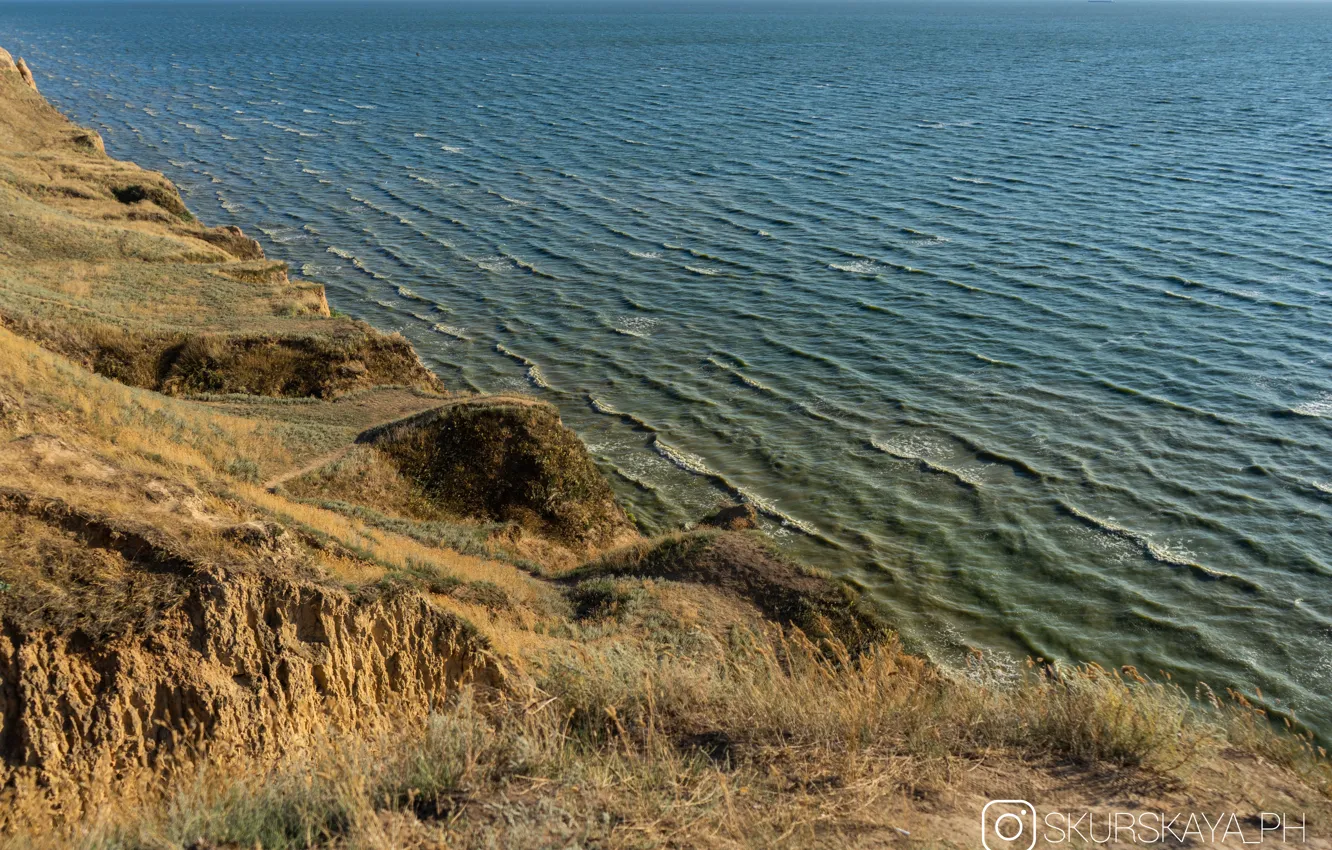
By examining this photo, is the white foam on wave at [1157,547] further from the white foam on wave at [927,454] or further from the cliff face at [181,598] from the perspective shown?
the cliff face at [181,598]

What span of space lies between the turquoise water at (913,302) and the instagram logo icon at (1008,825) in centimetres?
937

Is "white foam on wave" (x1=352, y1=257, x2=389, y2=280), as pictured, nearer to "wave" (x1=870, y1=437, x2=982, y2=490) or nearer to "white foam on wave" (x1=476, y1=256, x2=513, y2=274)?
"white foam on wave" (x1=476, y1=256, x2=513, y2=274)

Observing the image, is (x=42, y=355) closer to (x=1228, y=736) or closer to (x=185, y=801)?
(x=185, y=801)

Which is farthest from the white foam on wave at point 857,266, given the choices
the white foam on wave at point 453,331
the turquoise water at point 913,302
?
the white foam on wave at point 453,331

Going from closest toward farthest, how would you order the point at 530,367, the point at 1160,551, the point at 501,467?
the point at 501,467 → the point at 1160,551 → the point at 530,367

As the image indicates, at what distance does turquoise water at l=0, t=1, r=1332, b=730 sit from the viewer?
18922mm

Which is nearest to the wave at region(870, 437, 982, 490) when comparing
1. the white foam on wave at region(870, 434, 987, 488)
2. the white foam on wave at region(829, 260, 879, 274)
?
the white foam on wave at region(870, 434, 987, 488)

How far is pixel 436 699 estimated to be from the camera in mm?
10438

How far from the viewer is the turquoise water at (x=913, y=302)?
62.1 feet

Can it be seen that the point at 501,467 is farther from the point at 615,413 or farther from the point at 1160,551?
the point at 1160,551

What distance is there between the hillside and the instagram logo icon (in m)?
0.10

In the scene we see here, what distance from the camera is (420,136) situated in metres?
58.0

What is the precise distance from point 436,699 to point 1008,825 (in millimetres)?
5592

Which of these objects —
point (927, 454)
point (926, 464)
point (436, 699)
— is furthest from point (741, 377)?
point (436, 699)
